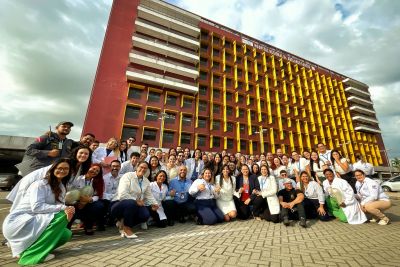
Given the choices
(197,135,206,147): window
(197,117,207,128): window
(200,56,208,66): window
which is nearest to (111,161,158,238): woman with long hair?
(197,135,206,147): window

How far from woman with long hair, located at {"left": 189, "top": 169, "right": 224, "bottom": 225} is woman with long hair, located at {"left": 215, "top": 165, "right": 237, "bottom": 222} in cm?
18

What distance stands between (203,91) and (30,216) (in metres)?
25.6

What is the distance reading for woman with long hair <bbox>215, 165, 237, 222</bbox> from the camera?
568cm

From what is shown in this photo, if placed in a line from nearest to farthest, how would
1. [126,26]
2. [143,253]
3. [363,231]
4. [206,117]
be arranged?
[143,253]
[363,231]
[126,26]
[206,117]

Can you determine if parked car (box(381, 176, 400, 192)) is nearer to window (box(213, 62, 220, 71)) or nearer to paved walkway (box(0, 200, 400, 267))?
paved walkway (box(0, 200, 400, 267))

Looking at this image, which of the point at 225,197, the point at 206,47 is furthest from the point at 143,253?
the point at 206,47

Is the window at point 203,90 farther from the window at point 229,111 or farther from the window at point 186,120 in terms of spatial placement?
the window at point 186,120

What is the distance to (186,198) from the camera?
19.2 feet

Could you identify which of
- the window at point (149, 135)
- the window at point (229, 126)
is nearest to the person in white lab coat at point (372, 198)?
the window at point (149, 135)

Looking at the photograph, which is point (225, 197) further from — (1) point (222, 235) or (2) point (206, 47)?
(2) point (206, 47)

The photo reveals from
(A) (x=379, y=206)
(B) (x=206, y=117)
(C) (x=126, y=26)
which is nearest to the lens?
(A) (x=379, y=206)

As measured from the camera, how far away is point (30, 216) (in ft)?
9.11

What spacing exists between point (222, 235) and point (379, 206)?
4804 millimetres

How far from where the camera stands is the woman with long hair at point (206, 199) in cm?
519
